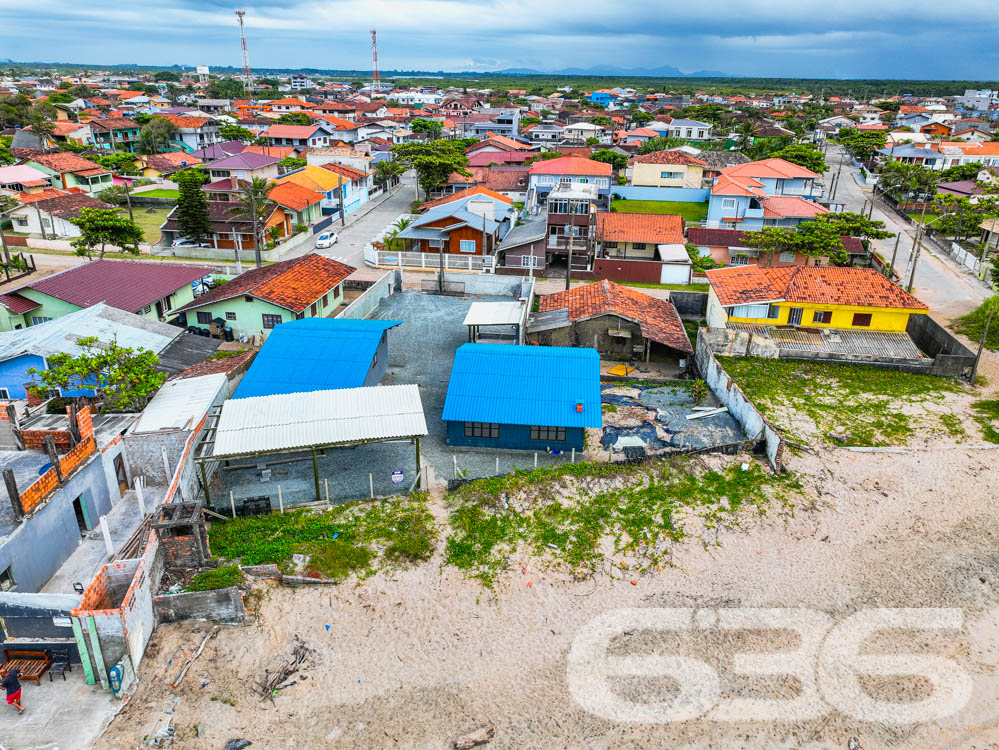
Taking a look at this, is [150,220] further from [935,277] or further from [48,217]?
[935,277]

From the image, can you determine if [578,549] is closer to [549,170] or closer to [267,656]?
[267,656]

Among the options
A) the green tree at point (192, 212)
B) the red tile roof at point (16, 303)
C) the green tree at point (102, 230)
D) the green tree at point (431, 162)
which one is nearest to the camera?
the red tile roof at point (16, 303)

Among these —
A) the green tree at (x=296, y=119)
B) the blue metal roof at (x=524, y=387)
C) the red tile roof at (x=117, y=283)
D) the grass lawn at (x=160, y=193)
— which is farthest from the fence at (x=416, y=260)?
the green tree at (x=296, y=119)

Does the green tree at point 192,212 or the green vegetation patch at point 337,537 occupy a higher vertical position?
the green tree at point 192,212

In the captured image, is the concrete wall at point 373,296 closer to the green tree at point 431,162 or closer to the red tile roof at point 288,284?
the red tile roof at point 288,284

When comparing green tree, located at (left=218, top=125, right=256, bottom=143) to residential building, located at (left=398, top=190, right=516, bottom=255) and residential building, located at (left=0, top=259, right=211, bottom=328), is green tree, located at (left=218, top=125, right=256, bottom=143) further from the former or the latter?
residential building, located at (left=0, top=259, right=211, bottom=328)

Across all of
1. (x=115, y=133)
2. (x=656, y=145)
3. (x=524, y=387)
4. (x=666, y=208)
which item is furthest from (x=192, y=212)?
(x=656, y=145)
